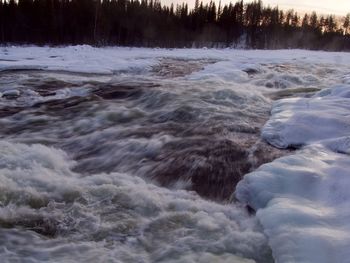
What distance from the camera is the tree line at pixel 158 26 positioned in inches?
1436

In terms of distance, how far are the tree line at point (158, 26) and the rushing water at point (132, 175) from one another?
30.6 m

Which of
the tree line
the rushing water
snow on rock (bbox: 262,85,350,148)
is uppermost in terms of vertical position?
the tree line

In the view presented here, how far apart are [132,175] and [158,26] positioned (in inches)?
1748

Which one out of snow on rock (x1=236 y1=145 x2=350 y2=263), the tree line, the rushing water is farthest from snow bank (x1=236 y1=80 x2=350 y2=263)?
the tree line

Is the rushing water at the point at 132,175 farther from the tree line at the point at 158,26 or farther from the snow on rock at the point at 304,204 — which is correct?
the tree line at the point at 158,26

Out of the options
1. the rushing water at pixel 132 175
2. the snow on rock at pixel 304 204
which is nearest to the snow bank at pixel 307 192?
the snow on rock at pixel 304 204

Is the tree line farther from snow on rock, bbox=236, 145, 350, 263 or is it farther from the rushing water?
snow on rock, bbox=236, 145, 350, 263

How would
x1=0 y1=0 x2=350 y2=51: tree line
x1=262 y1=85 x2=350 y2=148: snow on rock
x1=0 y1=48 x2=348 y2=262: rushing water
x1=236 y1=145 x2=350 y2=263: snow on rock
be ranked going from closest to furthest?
x1=236 y1=145 x2=350 y2=263: snow on rock, x1=0 y1=48 x2=348 y2=262: rushing water, x1=262 y1=85 x2=350 y2=148: snow on rock, x1=0 y1=0 x2=350 y2=51: tree line

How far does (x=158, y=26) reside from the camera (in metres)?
47.0

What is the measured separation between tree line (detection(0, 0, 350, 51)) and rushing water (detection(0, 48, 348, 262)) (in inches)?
1203

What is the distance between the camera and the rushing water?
9.66 ft

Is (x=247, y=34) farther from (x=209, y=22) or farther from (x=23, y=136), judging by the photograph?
(x=23, y=136)

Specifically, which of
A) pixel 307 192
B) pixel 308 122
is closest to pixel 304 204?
pixel 307 192

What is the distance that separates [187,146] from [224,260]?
8.69 feet
